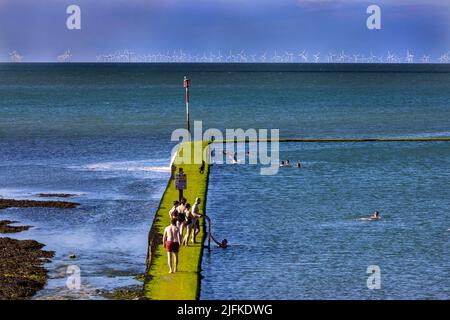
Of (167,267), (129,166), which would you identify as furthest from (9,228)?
(129,166)

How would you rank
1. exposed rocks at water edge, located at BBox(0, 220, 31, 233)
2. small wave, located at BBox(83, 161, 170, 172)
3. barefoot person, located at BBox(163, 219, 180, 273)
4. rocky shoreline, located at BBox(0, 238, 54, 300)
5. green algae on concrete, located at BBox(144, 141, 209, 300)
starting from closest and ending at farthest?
green algae on concrete, located at BBox(144, 141, 209, 300)
barefoot person, located at BBox(163, 219, 180, 273)
rocky shoreline, located at BBox(0, 238, 54, 300)
exposed rocks at water edge, located at BBox(0, 220, 31, 233)
small wave, located at BBox(83, 161, 170, 172)

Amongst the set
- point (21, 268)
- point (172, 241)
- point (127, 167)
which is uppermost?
point (127, 167)

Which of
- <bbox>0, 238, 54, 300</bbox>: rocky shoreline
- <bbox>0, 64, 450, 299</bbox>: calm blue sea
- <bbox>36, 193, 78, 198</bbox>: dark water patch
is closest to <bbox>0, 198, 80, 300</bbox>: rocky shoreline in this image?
<bbox>0, 238, 54, 300</bbox>: rocky shoreline

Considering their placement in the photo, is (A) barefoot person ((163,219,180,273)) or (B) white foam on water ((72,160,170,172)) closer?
(A) barefoot person ((163,219,180,273))

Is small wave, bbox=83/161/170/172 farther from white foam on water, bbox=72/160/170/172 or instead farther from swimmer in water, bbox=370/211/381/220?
swimmer in water, bbox=370/211/381/220

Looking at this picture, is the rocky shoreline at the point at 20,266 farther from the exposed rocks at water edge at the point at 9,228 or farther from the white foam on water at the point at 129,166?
the white foam on water at the point at 129,166

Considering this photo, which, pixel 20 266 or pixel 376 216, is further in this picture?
pixel 376 216

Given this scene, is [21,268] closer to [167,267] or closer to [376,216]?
[167,267]

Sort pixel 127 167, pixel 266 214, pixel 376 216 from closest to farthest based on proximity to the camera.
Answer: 1. pixel 376 216
2. pixel 266 214
3. pixel 127 167

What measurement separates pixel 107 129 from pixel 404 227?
7828cm
